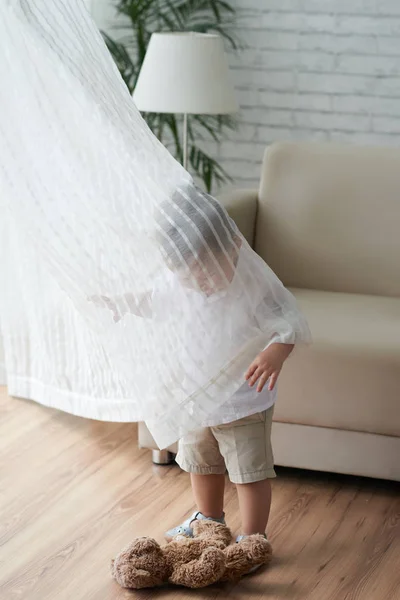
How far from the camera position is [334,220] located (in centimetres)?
275

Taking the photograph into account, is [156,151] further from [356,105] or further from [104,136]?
[356,105]

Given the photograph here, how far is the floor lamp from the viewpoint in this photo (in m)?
2.83

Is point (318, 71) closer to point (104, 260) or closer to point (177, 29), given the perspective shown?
point (177, 29)

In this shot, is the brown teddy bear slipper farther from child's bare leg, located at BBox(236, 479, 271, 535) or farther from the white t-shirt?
the white t-shirt

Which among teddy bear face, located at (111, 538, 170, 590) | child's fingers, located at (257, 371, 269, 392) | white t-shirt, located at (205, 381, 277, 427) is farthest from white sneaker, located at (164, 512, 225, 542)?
child's fingers, located at (257, 371, 269, 392)

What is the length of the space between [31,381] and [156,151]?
1.68ft

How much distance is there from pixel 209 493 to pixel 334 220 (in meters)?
1.02

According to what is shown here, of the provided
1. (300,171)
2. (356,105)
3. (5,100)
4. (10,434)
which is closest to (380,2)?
(356,105)

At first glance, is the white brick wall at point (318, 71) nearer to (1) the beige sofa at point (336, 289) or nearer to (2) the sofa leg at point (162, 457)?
(1) the beige sofa at point (336, 289)

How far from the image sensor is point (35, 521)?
6.98 feet

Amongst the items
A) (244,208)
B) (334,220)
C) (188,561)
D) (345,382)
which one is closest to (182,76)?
(244,208)

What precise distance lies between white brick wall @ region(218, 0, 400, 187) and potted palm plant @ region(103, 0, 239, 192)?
7 cm

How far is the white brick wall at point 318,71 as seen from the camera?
134 inches

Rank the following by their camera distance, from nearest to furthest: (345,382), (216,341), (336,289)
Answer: (216,341) → (345,382) → (336,289)
